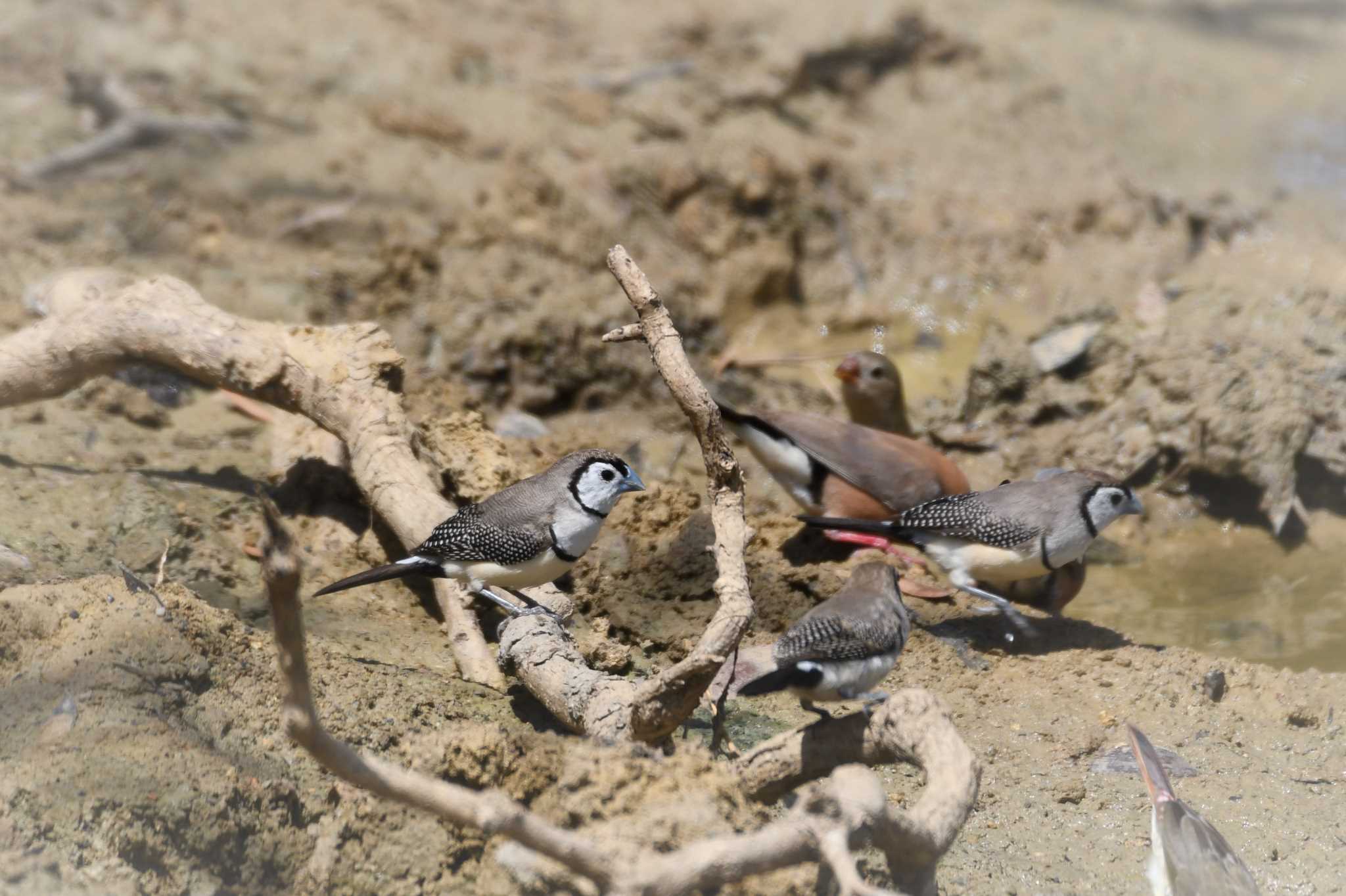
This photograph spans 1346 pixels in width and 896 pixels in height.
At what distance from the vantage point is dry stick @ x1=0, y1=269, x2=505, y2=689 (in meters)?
4.60

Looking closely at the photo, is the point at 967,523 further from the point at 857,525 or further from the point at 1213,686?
the point at 1213,686

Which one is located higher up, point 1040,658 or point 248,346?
point 248,346

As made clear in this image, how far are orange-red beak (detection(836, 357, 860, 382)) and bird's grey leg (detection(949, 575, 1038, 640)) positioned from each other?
5.45 feet

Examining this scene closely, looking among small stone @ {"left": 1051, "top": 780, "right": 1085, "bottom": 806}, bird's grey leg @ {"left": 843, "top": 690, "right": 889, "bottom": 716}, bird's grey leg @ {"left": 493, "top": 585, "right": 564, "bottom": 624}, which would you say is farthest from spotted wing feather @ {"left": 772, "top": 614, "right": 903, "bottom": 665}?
bird's grey leg @ {"left": 493, "top": 585, "right": 564, "bottom": 624}

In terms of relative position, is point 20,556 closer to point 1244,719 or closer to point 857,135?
point 1244,719

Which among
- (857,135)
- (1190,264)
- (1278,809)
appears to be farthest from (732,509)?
(857,135)

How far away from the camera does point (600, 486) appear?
443 centimetres

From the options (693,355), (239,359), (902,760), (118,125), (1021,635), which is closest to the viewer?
(902,760)

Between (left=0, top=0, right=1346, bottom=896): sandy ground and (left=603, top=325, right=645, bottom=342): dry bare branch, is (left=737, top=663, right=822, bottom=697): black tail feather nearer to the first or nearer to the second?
(left=0, top=0, right=1346, bottom=896): sandy ground

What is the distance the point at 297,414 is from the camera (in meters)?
5.07

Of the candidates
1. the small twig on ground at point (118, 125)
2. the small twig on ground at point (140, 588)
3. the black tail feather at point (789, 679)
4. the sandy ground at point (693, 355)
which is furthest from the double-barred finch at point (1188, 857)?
the small twig on ground at point (118, 125)

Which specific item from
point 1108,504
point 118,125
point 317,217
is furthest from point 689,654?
point 118,125

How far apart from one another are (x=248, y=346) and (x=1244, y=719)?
13.0ft

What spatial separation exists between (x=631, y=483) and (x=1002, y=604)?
5.29 ft
